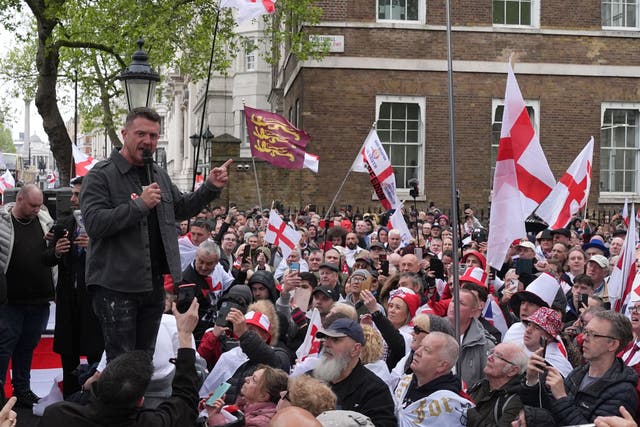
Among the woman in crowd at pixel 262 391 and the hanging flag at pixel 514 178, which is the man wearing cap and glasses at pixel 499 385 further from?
the hanging flag at pixel 514 178

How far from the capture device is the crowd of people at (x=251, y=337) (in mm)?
5004

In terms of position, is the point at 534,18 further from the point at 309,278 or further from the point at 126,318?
the point at 126,318

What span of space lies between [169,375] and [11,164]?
78.1 meters

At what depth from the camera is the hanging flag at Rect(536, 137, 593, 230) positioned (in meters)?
13.0

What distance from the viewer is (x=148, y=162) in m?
5.25

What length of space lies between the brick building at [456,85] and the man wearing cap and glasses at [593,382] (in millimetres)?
20755

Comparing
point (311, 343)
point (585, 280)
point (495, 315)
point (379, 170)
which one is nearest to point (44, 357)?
point (311, 343)

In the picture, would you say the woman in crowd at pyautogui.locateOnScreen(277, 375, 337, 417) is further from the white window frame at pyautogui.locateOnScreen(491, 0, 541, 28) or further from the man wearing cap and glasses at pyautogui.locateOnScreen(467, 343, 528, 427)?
the white window frame at pyautogui.locateOnScreen(491, 0, 541, 28)

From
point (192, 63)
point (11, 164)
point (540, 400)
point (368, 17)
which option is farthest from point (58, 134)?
point (11, 164)

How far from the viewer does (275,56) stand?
1088 inches

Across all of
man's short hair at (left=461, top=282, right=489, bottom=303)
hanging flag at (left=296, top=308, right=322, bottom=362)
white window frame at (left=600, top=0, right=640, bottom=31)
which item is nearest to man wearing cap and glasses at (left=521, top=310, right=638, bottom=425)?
man's short hair at (left=461, top=282, right=489, bottom=303)

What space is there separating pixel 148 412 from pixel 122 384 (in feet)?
0.74

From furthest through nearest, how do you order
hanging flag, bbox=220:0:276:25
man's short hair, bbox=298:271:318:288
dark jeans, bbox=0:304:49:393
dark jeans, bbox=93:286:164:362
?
hanging flag, bbox=220:0:276:25 < man's short hair, bbox=298:271:318:288 < dark jeans, bbox=0:304:49:393 < dark jeans, bbox=93:286:164:362

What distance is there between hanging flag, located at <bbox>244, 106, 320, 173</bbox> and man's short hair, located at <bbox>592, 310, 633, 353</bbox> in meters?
10.7
